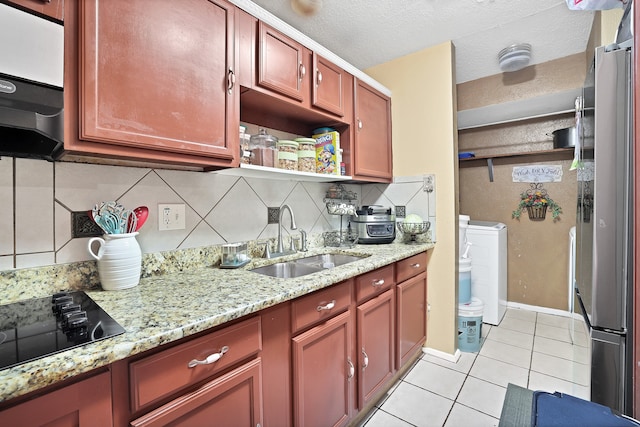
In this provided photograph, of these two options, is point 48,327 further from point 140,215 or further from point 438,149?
point 438,149

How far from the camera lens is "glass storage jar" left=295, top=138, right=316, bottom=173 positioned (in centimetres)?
167

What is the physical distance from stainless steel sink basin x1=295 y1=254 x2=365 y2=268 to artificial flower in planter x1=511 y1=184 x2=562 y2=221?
2.28 meters

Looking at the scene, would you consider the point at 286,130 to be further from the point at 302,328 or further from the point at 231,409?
the point at 231,409

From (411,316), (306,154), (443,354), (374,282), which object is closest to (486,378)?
(443,354)

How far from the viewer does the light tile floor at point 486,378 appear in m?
1.50

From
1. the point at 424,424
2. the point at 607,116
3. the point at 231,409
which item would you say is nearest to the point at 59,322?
the point at 231,409

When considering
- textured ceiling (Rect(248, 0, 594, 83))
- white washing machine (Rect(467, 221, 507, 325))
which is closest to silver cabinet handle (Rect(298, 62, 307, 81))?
textured ceiling (Rect(248, 0, 594, 83))

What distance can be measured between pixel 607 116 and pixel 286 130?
1.51 metres

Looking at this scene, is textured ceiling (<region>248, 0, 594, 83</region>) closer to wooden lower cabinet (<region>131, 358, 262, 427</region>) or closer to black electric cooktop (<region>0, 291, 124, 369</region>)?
black electric cooktop (<region>0, 291, 124, 369</region>)

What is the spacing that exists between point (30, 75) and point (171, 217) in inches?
26.5

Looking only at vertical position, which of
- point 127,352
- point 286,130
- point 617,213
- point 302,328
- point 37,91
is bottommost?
point 302,328

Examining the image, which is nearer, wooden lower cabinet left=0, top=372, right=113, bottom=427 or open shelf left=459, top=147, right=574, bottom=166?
wooden lower cabinet left=0, top=372, right=113, bottom=427

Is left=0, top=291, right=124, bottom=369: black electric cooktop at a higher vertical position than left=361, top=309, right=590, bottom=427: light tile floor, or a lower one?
higher

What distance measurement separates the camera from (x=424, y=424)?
1.47 m
